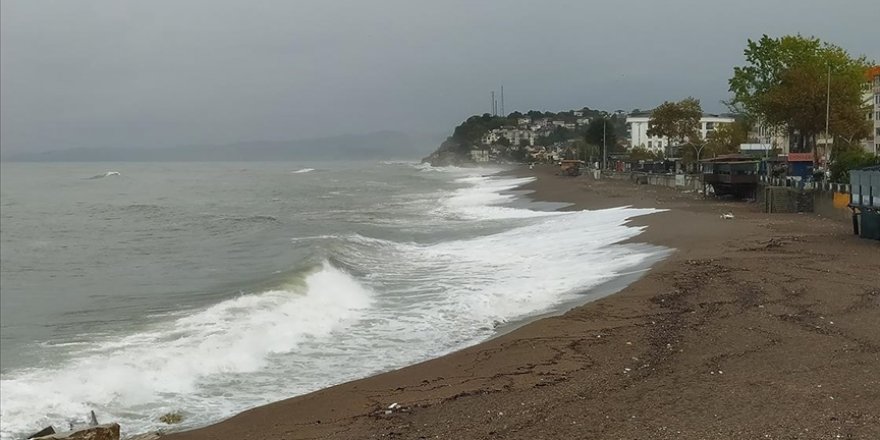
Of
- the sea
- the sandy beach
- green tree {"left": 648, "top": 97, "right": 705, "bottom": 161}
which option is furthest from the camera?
green tree {"left": 648, "top": 97, "right": 705, "bottom": 161}

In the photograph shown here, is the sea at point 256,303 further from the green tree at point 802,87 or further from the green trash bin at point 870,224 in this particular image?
the green tree at point 802,87

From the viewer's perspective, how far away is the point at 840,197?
26.7 metres

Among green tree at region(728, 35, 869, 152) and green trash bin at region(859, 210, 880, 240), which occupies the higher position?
green tree at region(728, 35, 869, 152)

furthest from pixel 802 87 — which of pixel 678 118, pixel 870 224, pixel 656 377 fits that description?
pixel 656 377

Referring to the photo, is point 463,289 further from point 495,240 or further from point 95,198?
point 95,198

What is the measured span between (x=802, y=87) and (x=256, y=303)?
36.1m

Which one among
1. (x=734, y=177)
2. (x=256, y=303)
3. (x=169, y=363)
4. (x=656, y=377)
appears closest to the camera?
(x=656, y=377)

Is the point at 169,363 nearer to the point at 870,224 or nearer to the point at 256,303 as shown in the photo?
the point at 256,303

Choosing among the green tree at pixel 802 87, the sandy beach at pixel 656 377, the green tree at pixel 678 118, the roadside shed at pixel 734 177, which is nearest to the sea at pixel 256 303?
the sandy beach at pixel 656 377

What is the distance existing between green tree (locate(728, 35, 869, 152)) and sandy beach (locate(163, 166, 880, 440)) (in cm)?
3085

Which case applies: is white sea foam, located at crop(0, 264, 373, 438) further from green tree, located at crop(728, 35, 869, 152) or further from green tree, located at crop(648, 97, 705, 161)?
green tree, located at crop(648, 97, 705, 161)

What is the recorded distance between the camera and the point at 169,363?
12.1m

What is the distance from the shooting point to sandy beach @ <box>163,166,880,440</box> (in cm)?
705

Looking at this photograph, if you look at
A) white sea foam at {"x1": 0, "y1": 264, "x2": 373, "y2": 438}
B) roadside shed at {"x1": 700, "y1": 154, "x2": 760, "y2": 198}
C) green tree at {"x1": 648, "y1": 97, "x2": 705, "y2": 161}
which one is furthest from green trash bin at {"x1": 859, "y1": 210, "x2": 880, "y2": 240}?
green tree at {"x1": 648, "y1": 97, "x2": 705, "y2": 161}
